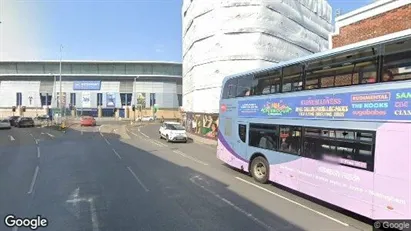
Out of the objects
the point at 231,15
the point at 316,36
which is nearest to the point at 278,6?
the point at 231,15

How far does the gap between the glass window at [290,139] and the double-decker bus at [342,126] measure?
28 mm

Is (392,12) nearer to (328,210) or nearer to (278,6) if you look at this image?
(328,210)

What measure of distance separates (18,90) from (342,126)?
305ft

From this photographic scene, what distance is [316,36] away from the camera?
118ft

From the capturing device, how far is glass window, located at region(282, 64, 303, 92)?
30.4 ft

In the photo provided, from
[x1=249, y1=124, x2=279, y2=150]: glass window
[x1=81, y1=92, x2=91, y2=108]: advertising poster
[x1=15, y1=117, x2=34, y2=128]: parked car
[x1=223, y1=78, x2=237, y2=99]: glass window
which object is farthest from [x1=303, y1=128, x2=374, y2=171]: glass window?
[x1=81, y1=92, x2=91, y2=108]: advertising poster

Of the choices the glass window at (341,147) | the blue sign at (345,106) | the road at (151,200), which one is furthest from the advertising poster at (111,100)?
the glass window at (341,147)

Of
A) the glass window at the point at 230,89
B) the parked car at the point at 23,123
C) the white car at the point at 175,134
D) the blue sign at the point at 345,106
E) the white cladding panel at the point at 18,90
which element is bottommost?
the parked car at the point at 23,123

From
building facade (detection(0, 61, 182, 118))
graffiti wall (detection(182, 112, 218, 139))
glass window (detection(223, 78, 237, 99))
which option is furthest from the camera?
building facade (detection(0, 61, 182, 118))

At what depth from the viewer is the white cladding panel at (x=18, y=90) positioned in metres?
84.4

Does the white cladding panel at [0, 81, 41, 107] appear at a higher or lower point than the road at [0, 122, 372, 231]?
higher

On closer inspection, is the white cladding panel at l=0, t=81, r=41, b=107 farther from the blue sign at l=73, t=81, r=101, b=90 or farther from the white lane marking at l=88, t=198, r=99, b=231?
the white lane marking at l=88, t=198, r=99, b=231

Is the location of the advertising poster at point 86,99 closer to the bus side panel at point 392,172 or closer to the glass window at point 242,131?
the glass window at point 242,131

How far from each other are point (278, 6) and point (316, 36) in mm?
9077
